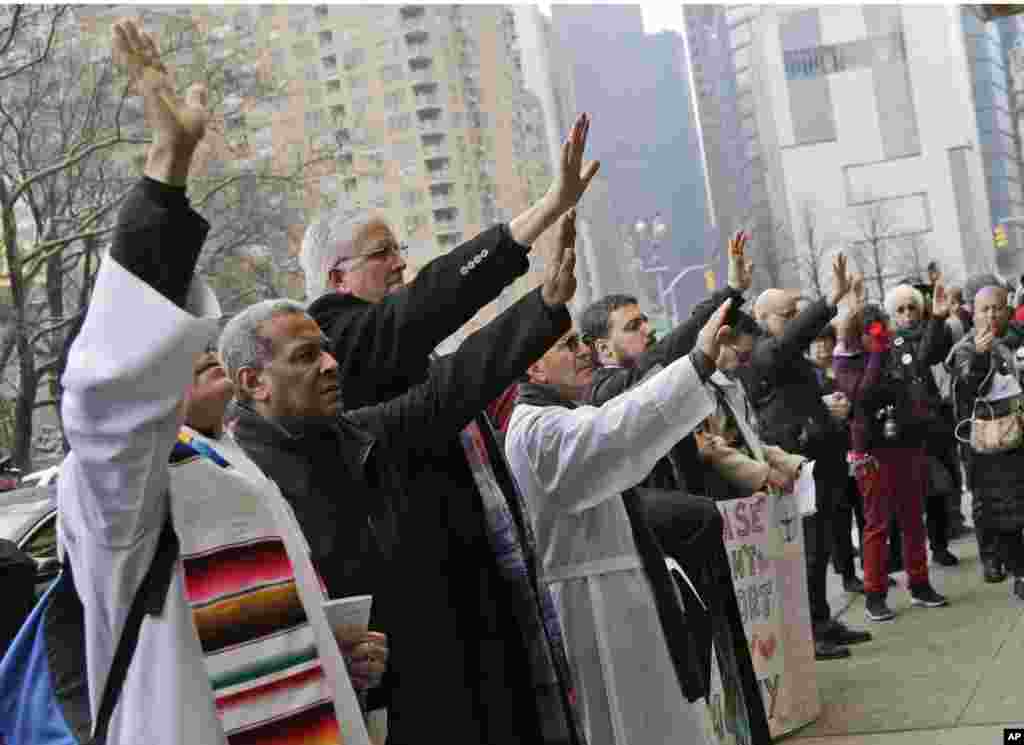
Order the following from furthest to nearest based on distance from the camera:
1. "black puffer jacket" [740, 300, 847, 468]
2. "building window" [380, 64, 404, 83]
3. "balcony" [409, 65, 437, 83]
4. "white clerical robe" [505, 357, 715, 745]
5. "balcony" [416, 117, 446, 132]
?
"balcony" [416, 117, 446, 132]
"balcony" [409, 65, 437, 83]
"building window" [380, 64, 404, 83]
"black puffer jacket" [740, 300, 847, 468]
"white clerical robe" [505, 357, 715, 745]

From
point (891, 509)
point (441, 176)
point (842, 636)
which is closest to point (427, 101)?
point (441, 176)

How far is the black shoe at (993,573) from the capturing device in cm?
1052

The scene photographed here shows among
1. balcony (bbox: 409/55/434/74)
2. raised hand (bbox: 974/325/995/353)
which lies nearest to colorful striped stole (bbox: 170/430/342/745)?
raised hand (bbox: 974/325/995/353)

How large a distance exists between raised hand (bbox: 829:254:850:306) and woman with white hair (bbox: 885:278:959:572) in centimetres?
311

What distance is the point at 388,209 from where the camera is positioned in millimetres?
115688

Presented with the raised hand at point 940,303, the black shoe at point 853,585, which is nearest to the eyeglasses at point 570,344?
the black shoe at point 853,585

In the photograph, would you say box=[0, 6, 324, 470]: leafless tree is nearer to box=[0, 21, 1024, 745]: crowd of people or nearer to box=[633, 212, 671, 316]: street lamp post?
box=[633, 212, 671, 316]: street lamp post

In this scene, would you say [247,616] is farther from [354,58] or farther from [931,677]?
[354,58]

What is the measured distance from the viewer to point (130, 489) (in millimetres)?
2609

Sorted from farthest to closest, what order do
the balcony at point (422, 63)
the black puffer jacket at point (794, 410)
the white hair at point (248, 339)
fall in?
the balcony at point (422, 63) < the black puffer jacket at point (794, 410) < the white hair at point (248, 339)

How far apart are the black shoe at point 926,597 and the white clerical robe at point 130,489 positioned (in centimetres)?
786

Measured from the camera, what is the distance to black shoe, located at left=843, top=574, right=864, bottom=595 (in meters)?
11.0

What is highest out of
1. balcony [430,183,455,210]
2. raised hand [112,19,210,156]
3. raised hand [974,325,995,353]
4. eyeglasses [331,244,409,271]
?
balcony [430,183,455,210]

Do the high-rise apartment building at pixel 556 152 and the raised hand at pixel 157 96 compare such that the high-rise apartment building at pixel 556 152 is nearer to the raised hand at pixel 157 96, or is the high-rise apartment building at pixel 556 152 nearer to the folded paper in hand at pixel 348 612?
the folded paper in hand at pixel 348 612
